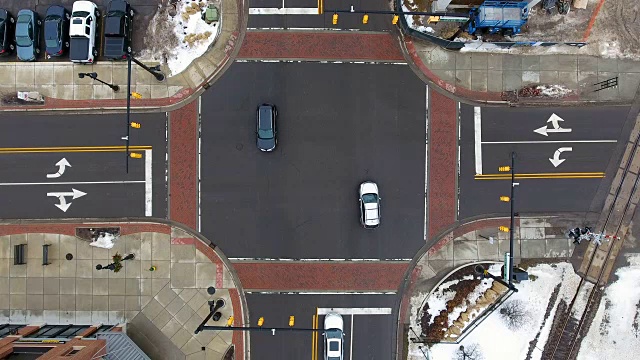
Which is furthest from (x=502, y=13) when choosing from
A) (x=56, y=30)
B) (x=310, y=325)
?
(x=56, y=30)

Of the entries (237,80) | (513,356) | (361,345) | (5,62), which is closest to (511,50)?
Answer: (237,80)

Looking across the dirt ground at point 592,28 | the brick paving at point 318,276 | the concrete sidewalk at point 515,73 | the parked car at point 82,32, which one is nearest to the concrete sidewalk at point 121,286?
the brick paving at point 318,276

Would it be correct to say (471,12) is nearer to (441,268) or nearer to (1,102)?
(441,268)

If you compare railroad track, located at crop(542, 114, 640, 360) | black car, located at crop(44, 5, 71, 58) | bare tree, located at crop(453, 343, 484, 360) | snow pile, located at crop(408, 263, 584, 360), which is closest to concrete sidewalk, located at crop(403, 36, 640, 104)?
railroad track, located at crop(542, 114, 640, 360)

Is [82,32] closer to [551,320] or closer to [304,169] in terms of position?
[304,169]

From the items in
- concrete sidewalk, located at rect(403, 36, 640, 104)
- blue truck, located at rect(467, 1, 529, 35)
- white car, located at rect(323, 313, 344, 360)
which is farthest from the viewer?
concrete sidewalk, located at rect(403, 36, 640, 104)

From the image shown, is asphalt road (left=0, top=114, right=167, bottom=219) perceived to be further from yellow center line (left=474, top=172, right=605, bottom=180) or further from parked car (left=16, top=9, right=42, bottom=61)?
yellow center line (left=474, top=172, right=605, bottom=180)
